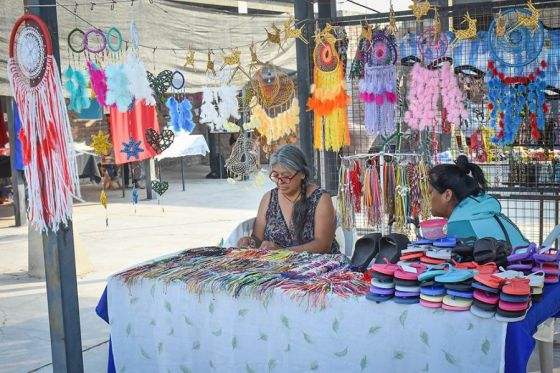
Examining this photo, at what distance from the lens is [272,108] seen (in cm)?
539

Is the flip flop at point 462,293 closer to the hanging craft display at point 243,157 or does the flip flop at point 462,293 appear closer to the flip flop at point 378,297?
the flip flop at point 378,297

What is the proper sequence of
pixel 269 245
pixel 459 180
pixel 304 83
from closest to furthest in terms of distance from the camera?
pixel 459 180 < pixel 269 245 < pixel 304 83

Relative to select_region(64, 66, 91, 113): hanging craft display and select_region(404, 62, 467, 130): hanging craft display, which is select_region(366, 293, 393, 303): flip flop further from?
select_region(64, 66, 91, 113): hanging craft display

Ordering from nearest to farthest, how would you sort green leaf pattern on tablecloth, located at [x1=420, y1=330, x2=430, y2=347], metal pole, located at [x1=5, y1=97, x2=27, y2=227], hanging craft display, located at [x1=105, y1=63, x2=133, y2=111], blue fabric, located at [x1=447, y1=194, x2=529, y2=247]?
green leaf pattern on tablecloth, located at [x1=420, y1=330, x2=430, y2=347] < blue fabric, located at [x1=447, y1=194, x2=529, y2=247] < hanging craft display, located at [x1=105, y1=63, x2=133, y2=111] < metal pole, located at [x1=5, y1=97, x2=27, y2=227]

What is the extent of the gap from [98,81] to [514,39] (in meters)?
2.92

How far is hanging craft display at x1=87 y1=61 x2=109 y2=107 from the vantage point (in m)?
4.59

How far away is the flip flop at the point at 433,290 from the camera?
2.63m

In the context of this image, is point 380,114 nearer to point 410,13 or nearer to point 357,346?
point 410,13

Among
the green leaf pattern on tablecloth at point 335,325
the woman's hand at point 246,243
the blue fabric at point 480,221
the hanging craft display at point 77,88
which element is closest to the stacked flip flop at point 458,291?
the green leaf pattern on tablecloth at point 335,325

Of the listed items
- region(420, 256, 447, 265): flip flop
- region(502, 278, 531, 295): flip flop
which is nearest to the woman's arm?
region(420, 256, 447, 265): flip flop

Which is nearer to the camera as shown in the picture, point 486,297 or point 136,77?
point 486,297

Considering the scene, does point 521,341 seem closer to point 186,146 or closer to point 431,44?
point 431,44

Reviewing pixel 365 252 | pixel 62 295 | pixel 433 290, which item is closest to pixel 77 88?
pixel 62 295

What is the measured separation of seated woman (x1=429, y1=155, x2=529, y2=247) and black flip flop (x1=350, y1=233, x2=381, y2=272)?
0.44 m
